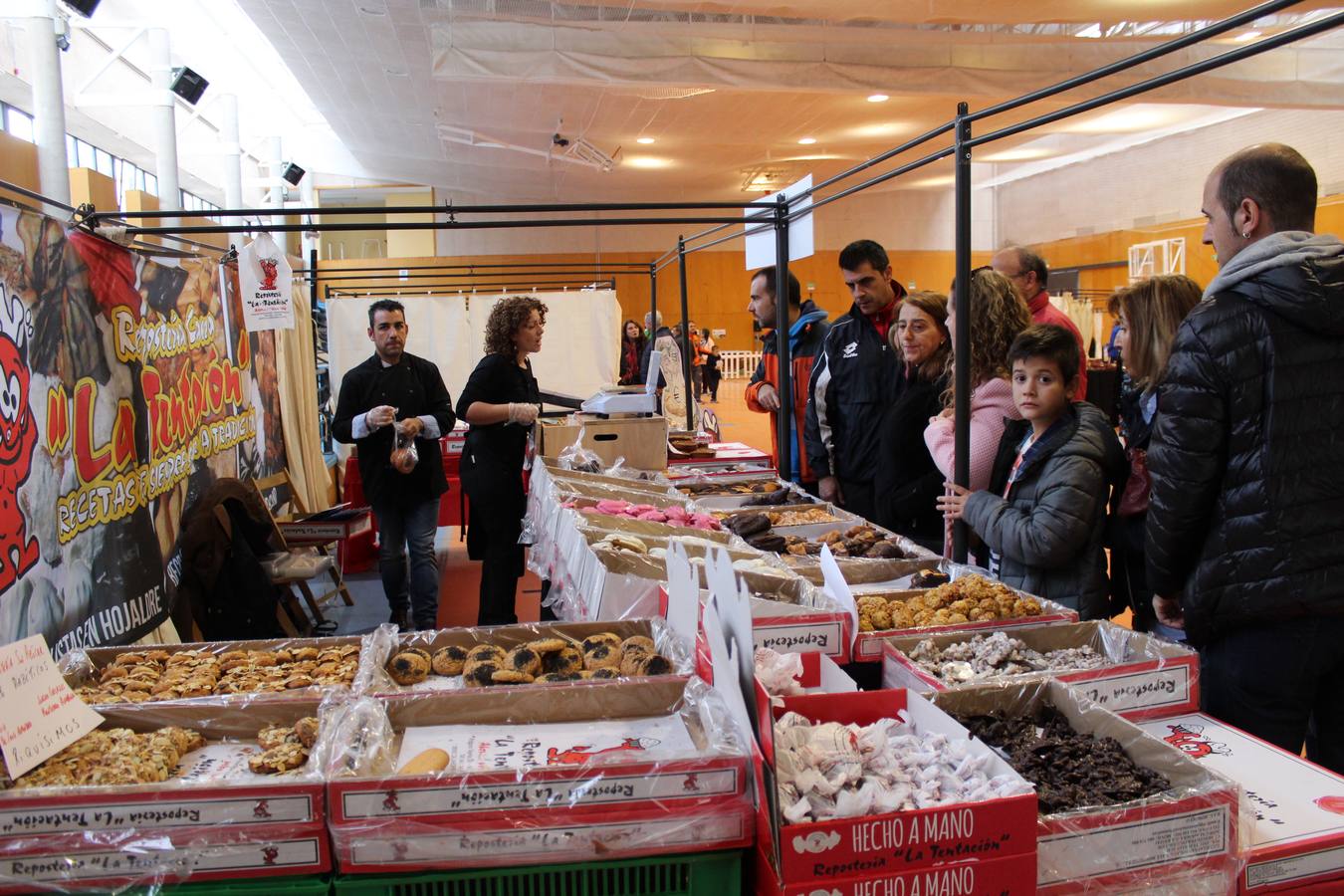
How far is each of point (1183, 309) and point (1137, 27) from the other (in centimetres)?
796

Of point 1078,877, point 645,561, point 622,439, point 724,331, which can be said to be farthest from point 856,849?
point 724,331

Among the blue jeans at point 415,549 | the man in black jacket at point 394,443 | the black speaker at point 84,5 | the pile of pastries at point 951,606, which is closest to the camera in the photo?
the pile of pastries at point 951,606

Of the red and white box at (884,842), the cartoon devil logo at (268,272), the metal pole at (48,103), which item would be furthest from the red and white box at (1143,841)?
the metal pole at (48,103)

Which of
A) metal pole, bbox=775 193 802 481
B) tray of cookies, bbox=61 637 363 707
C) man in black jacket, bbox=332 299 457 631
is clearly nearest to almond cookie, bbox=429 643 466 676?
tray of cookies, bbox=61 637 363 707

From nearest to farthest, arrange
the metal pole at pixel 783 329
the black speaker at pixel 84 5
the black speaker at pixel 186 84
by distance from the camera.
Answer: the metal pole at pixel 783 329 → the black speaker at pixel 84 5 → the black speaker at pixel 186 84

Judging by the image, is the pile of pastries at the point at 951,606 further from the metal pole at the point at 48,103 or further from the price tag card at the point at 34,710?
the metal pole at the point at 48,103

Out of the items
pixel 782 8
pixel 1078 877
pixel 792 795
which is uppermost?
pixel 782 8

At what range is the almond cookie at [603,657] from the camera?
1.58 m

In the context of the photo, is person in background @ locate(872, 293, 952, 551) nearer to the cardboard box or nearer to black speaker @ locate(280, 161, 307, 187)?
the cardboard box

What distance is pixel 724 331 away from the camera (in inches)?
877

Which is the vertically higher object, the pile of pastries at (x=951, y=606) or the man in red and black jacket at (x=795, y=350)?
the man in red and black jacket at (x=795, y=350)

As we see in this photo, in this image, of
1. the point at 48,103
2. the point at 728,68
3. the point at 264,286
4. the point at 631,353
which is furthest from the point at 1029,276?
the point at 631,353

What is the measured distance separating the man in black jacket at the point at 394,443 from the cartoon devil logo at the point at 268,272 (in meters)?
0.70

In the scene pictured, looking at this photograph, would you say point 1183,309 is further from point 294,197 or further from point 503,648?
point 294,197
